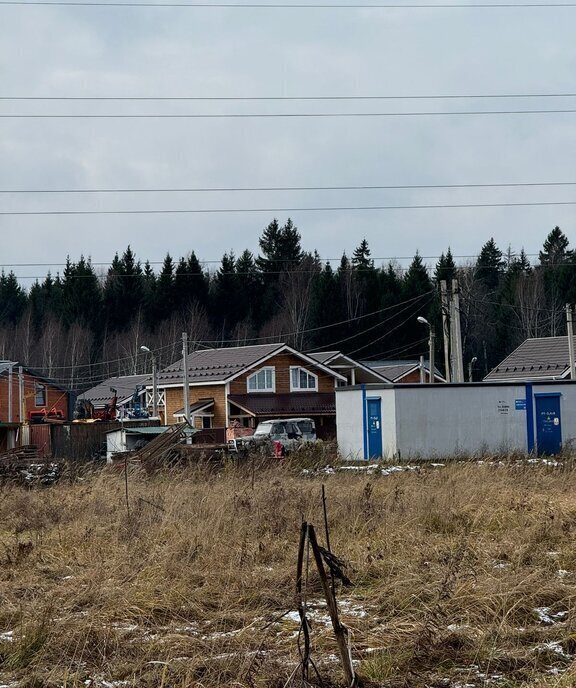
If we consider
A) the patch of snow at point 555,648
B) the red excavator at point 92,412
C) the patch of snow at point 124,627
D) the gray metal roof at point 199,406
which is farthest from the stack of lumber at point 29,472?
the gray metal roof at point 199,406

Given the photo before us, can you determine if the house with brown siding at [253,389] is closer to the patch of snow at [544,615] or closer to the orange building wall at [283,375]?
the orange building wall at [283,375]

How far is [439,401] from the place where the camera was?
2892 centimetres

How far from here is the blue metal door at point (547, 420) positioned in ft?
98.0

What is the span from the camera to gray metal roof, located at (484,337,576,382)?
1912 inches

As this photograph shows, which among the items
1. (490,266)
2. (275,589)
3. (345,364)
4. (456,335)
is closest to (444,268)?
(490,266)

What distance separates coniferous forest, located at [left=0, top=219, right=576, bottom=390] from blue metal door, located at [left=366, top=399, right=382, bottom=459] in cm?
5195

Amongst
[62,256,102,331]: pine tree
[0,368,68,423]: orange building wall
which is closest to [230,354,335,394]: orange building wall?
[0,368,68,423]: orange building wall

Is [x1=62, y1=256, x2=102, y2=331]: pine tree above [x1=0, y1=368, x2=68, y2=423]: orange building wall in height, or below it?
above

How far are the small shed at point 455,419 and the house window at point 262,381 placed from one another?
24468mm

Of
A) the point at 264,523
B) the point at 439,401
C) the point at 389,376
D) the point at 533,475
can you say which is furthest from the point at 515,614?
the point at 389,376

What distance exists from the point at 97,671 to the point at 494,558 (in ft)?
15.2

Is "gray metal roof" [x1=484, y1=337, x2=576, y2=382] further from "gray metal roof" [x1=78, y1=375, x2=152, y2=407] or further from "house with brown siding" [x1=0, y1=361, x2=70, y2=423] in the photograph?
"house with brown siding" [x1=0, y1=361, x2=70, y2=423]

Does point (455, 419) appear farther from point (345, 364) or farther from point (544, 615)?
point (345, 364)

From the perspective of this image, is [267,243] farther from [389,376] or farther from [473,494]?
[473,494]
